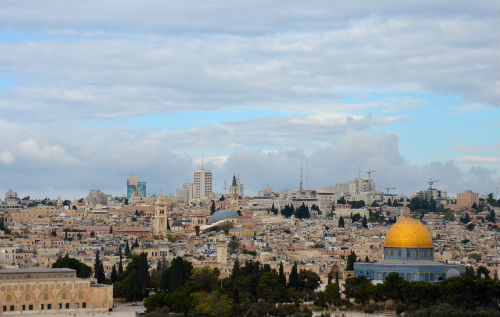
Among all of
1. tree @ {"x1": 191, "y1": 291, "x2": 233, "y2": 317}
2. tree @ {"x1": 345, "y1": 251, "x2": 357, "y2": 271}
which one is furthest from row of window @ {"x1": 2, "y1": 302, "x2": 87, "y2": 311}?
tree @ {"x1": 345, "y1": 251, "x2": 357, "y2": 271}

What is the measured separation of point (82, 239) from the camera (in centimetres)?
10800

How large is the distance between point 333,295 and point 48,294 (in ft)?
53.6

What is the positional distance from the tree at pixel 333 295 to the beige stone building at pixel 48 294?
494 inches

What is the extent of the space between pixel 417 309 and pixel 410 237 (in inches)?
503

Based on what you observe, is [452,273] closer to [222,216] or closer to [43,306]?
[43,306]

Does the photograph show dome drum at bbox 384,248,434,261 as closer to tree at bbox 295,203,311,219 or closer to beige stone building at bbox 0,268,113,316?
beige stone building at bbox 0,268,113,316

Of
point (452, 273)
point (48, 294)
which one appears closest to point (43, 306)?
point (48, 294)

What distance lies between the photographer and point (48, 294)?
64.4m

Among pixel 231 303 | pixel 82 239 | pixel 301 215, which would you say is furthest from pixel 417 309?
pixel 301 215

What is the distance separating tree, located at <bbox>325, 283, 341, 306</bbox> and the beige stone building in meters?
12.5

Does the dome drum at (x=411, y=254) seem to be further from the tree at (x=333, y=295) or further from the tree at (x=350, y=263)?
the tree at (x=333, y=295)

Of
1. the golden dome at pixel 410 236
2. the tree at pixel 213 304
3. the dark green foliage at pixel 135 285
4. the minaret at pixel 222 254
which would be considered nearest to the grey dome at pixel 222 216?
the minaret at pixel 222 254

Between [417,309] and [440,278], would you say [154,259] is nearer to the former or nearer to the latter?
[440,278]

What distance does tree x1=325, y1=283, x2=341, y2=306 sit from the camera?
63.9 m
